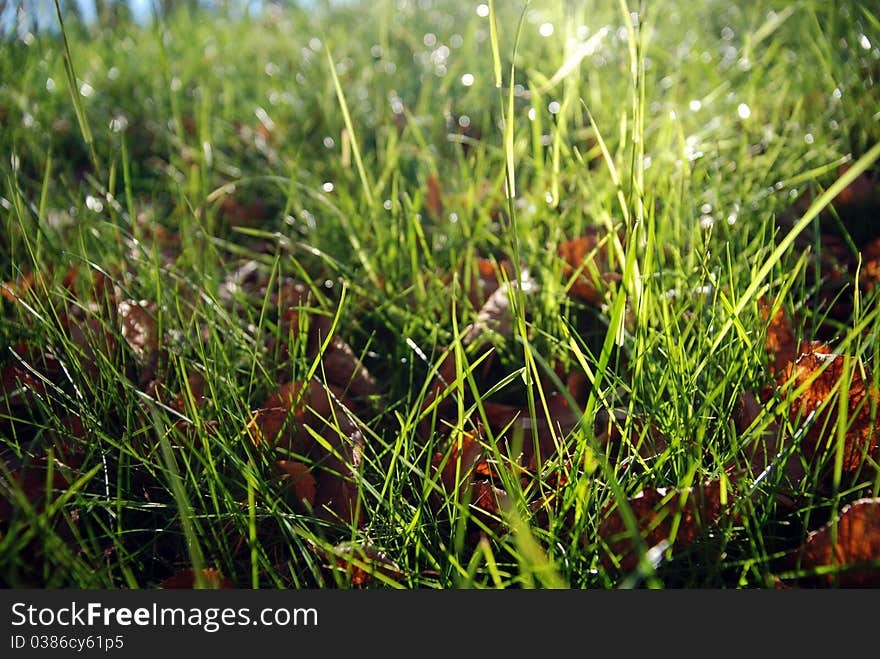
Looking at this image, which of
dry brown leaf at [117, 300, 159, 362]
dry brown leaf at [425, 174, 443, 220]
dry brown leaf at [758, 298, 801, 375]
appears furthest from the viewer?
dry brown leaf at [425, 174, 443, 220]

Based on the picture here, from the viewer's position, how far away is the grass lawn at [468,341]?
713mm

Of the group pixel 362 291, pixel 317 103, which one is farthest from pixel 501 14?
pixel 362 291

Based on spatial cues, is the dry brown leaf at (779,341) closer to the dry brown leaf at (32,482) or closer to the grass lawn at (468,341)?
the grass lawn at (468,341)

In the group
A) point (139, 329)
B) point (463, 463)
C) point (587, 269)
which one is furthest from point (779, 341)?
point (139, 329)

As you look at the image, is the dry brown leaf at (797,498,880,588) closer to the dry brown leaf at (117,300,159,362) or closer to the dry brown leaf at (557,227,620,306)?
the dry brown leaf at (557,227,620,306)

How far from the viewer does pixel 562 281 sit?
1.16m

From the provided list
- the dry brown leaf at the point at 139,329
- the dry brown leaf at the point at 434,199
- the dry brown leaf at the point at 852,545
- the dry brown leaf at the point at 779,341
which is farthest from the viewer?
the dry brown leaf at the point at 434,199

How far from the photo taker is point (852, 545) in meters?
0.65

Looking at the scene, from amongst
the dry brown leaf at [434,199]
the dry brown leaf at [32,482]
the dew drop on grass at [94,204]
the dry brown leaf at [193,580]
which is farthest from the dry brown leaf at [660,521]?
the dew drop on grass at [94,204]

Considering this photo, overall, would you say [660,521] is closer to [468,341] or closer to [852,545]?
[852,545]

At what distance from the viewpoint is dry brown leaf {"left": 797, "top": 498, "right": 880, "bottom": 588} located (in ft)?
2.11

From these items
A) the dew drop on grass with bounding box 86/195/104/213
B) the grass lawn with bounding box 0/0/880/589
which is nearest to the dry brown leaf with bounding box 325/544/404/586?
the grass lawn with bounding box 0/0/880/589

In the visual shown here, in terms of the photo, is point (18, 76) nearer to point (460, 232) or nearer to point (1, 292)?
point (1, 292)

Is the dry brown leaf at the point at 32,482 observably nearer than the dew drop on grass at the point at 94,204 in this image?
Yes
